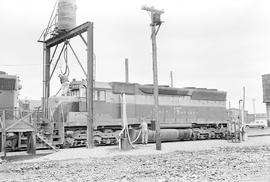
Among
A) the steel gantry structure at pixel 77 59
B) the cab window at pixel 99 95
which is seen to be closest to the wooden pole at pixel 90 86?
the steel gantry structure at pixel 77 59

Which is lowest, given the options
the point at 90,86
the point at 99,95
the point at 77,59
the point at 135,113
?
the point at 135,113

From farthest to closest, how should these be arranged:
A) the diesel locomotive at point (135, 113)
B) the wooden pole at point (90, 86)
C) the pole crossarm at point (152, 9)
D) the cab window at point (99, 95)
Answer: the cab window at point (99, 95)
the diesel locomotive at point (135, 113)
the wooden pole at point (90, 86)
the pole crossarm at point (152, 9)

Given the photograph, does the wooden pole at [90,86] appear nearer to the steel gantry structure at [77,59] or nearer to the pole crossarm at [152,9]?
the steel gantry structure at [77,59]

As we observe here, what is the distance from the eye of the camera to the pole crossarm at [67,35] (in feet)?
57.0

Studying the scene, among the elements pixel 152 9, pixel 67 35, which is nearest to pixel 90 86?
pixel 67 35

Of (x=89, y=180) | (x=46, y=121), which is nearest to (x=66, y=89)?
(x=46, y=121)

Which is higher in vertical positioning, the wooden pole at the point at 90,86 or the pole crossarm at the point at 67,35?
the pole crossarm at the point at 67,35

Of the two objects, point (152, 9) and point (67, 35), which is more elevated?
point (152, 9)

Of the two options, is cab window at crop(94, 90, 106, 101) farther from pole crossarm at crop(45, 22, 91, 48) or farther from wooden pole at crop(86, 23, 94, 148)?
pole crossarm at crop(45, 22, 91, 48)

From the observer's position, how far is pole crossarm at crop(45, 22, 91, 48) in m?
17.4

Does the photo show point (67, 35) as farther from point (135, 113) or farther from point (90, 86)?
point (135, 113)

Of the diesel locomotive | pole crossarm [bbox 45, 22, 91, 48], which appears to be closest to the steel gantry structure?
pole crossarm [bbox 45, 22, 91, 48]

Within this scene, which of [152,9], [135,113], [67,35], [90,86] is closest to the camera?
[152,9]

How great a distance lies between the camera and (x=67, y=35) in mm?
18438
